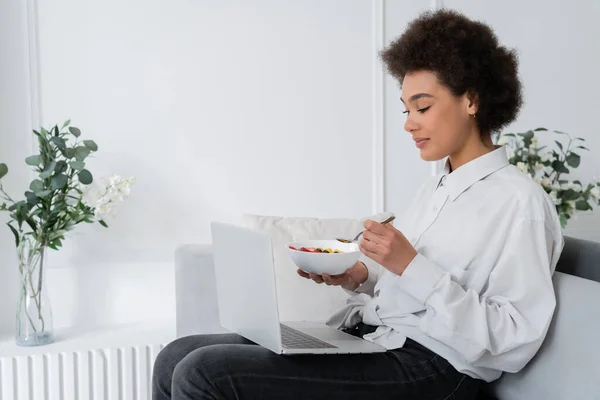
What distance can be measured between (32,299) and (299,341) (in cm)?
117

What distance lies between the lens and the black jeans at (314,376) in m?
1.37

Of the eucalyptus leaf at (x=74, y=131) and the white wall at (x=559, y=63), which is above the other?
the white wall at (x=559, y=63)

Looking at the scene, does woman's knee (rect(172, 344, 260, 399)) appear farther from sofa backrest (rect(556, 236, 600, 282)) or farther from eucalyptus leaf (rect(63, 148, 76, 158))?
eucalyptus leaf (rect(63, 148, 76, 158))

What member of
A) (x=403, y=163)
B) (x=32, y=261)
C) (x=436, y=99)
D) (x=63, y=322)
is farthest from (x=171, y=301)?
(x=436, y=99)

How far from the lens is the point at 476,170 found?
1.57 meters

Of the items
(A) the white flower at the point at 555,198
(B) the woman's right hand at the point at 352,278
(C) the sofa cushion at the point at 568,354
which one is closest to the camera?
(C) the sofa cushion at the point at 568,354

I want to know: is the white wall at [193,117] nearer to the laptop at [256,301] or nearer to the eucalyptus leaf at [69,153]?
the eucalyptus leaf at [69,153]

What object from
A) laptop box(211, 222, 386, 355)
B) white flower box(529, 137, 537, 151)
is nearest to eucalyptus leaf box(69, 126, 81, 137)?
laptop box(211, 222, 386, 355)

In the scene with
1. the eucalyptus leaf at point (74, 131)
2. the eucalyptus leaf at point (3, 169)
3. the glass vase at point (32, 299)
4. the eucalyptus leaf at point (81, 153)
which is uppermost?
the eucalyptus leaf at point (74, 131)

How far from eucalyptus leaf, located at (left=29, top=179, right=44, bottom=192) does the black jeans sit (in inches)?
41.5

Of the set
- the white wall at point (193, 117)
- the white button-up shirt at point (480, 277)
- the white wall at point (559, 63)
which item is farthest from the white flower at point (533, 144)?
the white button-up shirt at point (480, 277)

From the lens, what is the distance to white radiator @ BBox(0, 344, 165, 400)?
2.21 metres

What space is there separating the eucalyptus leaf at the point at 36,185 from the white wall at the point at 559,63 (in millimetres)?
1898

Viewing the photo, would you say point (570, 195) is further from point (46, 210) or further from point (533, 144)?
point (46, 210)
